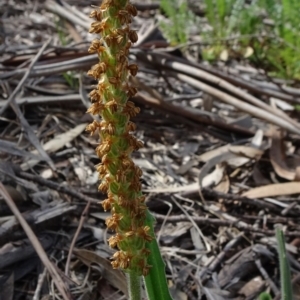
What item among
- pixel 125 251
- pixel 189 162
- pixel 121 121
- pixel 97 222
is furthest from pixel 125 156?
pixel 189 162

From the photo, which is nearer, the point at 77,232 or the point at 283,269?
the point at 283,269

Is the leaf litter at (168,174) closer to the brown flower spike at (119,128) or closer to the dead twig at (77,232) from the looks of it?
the dead twig at (77,232)

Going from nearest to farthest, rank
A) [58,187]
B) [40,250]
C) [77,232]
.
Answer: [40,250] → [77,232] → [58,187]

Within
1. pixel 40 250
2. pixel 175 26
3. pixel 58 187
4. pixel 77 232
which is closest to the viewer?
pixel 40 250

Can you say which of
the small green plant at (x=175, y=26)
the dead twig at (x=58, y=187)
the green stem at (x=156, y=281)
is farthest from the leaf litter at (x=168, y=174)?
the green stem at (x=156, y=281)

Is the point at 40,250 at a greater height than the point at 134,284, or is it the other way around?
the point at 134,284

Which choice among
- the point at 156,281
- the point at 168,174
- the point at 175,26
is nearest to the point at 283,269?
the point at 156,281

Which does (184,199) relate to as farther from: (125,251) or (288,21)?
(288,21)

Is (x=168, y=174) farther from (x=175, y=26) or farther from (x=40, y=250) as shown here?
(x=175, y=26)
